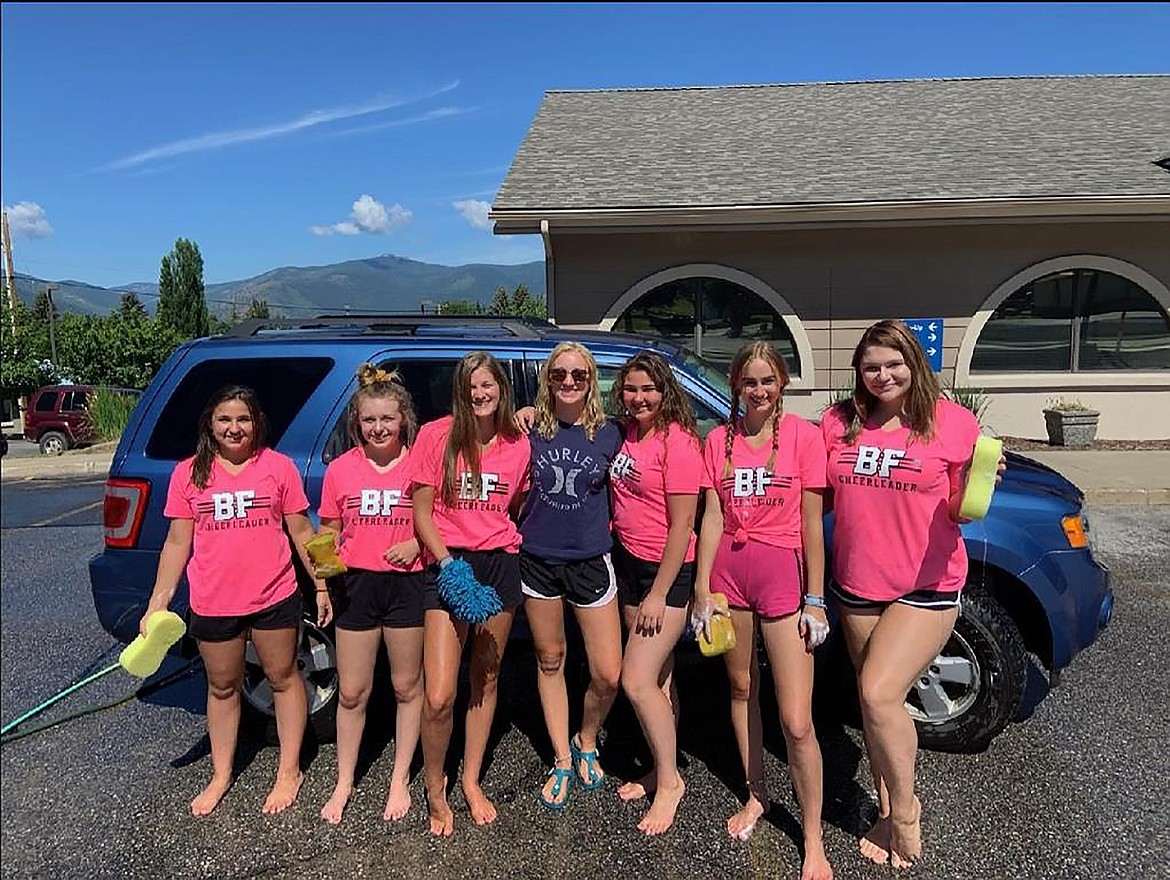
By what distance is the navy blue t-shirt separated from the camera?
275cm

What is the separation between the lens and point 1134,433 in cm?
1056

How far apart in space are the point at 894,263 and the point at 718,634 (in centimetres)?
892

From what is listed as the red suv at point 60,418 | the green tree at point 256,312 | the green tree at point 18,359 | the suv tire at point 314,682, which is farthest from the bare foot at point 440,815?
the green tree at point 18,359

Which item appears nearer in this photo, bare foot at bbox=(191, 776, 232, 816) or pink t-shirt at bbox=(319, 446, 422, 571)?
pink t-shirt at bbox=(319, 446, 422, 571)

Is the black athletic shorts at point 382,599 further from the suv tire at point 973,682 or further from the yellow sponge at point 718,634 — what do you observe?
the suv tire at point 973,682

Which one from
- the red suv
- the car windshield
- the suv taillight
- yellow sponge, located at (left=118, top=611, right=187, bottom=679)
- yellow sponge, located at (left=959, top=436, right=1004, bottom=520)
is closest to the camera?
yellow sponge, located at (left=959, top=436, right=1004, bottom=520)

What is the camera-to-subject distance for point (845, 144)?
11.4m

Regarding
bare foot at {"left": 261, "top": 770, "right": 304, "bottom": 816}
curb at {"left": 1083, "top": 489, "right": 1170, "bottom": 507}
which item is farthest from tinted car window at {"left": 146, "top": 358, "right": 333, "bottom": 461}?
curb at {"left": 1083, "top": 489, "right": 1170, "bottom": 507}

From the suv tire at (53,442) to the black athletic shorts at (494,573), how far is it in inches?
723

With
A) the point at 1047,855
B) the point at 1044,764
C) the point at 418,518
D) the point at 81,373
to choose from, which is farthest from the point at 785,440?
the point at 81,373

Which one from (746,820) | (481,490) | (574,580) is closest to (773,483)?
(574,580)

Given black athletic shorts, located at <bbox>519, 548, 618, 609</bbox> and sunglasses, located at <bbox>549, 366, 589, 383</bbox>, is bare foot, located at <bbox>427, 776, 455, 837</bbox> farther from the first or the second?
sunglasses, located at <bbox>549, 366, 589, 383</bbox>

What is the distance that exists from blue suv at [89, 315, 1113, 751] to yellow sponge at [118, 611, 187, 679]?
0.51 meters

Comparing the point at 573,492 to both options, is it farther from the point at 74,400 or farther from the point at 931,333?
the point at 74,400
